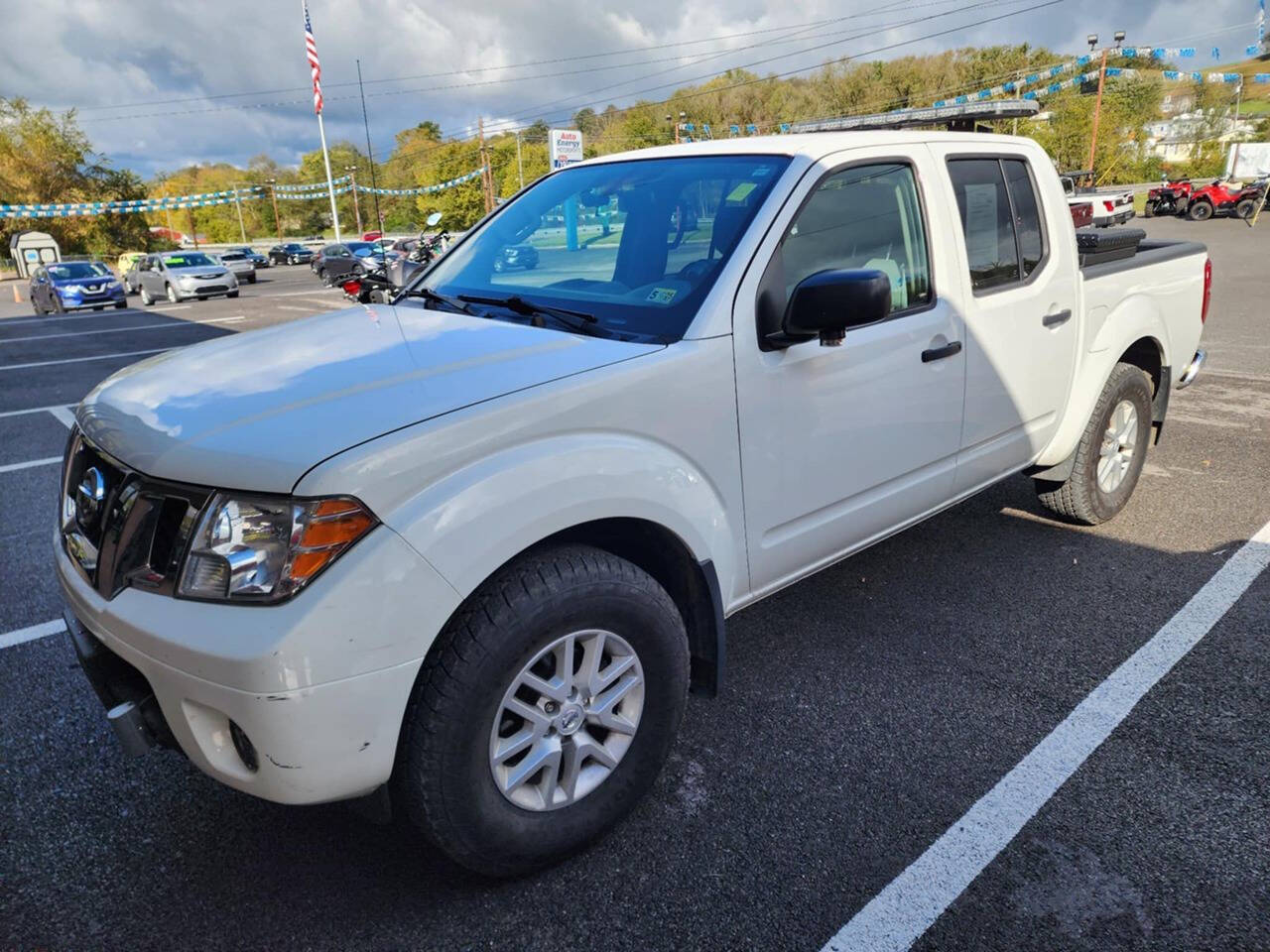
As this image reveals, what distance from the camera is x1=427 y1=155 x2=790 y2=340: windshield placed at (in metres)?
2.61

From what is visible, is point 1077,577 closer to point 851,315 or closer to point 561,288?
point 851,315

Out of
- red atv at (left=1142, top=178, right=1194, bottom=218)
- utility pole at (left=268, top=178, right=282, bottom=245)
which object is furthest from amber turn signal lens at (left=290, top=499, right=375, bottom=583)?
utility pole at (left=268, top=178, right=282, bottom=245)

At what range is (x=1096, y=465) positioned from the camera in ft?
13.8

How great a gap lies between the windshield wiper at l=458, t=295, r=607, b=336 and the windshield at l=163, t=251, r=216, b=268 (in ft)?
87.3

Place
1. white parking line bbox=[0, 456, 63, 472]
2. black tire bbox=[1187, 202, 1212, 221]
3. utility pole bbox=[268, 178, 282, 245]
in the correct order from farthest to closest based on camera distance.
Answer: utility pole bbox=[268, 178, 282, 245] → black tire bbox=[1187, 202, 1212, 221] → white parking line bbox=[0, 456, 63, 472]

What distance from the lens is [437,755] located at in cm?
192

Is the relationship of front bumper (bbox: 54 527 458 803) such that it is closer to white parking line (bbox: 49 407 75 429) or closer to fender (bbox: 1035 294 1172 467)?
fender (bbox: 1035 294 1172 467)

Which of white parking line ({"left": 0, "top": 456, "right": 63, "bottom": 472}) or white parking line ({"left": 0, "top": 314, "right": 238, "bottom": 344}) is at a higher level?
white parking line ({"left": 0, "top": 314, "right": 238, "bottom": 344})

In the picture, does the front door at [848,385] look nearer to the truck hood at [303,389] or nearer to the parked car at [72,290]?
the truck hood at [303,389]

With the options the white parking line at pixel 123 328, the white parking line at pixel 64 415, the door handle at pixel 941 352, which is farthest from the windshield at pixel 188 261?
the door handle at pixel 941 352

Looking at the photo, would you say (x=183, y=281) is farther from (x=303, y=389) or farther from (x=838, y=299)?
(x=838, y=299)

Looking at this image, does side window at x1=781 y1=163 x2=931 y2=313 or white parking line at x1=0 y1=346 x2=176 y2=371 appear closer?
side window at x1=781 y1=163 x2=931 y2=313

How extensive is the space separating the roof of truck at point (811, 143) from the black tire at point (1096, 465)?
4.39 ft

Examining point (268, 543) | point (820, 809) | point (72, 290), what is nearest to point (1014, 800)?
point (820, 809)
